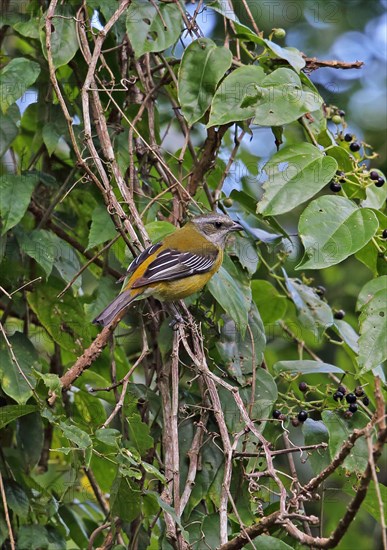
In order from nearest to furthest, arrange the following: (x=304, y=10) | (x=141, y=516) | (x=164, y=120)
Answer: (x=141, y=516) → (x=164, y=120) → (x=304, y=10)

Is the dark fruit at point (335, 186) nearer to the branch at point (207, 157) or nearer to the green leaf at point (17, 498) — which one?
the branch at point (207, 157)

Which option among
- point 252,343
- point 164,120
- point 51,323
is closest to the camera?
point 252,343

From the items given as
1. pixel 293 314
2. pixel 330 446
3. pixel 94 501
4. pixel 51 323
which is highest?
pixel 51 323

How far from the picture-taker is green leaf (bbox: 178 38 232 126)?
3.90 metres

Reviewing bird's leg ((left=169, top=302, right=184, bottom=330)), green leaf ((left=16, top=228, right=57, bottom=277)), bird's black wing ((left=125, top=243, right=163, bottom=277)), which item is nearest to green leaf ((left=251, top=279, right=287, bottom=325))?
bird's leg ((left=169, top=302, right=184, bottom=330))

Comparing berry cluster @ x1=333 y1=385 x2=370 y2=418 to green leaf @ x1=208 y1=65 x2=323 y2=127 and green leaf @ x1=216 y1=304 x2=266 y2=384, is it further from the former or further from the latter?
green leaf @ x1=208 y1=65 x2=323 y2=127

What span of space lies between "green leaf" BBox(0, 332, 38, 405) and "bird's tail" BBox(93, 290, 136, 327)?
0.41 metres

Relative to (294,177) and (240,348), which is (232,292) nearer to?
(240,348)

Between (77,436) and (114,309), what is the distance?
0.83 metres

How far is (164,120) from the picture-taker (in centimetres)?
546

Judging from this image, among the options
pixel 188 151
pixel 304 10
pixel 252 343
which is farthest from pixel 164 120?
pixel 304 10

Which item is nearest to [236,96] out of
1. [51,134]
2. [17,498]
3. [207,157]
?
[207,157]

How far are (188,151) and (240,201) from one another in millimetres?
595

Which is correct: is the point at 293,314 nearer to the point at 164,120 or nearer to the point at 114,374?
the point at 114,374
